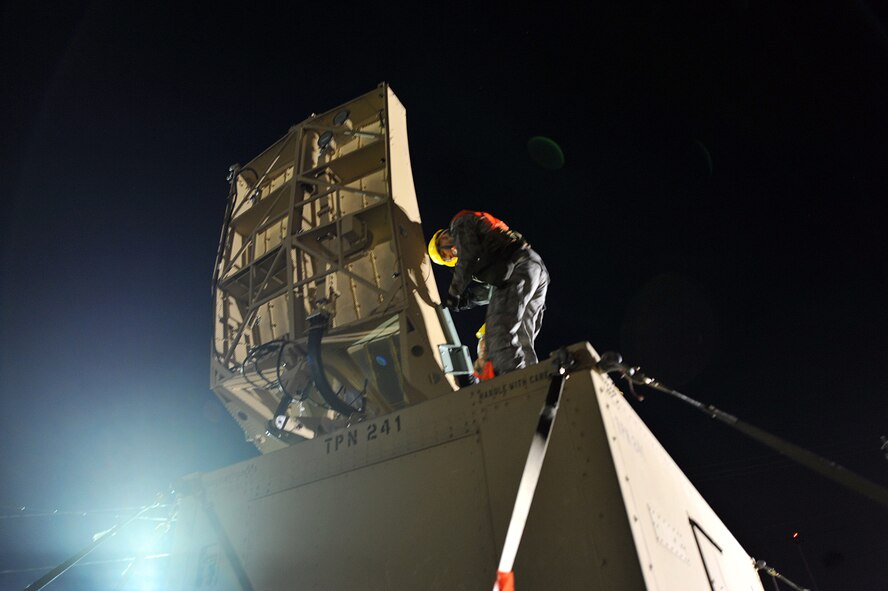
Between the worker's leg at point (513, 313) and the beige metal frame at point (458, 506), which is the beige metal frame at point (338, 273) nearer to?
the worker's leg at point (513, 313)

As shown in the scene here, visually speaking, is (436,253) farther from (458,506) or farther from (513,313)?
(458,506)

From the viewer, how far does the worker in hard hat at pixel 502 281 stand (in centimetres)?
404

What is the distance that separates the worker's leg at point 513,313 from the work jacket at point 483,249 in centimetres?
13

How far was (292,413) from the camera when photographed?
664cm

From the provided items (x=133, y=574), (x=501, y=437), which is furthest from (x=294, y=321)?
(x=501, y=437)

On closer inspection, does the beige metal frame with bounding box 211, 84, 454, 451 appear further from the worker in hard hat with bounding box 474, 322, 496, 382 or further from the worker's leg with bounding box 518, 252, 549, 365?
the worker's leg with bounding box 518, 252, 549, 365

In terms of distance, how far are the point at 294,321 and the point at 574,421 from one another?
12.1 ft

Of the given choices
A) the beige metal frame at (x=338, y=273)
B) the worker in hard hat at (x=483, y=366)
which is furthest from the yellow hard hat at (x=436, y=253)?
the worker in hard hat at (x=483, y=366)

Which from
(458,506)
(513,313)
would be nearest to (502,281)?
(513,313)

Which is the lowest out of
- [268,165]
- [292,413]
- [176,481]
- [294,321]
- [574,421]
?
[574,421]

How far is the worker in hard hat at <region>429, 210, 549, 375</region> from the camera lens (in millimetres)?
4039

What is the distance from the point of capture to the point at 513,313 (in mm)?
4145

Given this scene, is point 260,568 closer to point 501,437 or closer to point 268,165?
point 501,437

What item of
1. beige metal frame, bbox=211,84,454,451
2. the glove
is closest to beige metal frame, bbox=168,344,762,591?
beige metal frame, bbox=211,84,454,451
